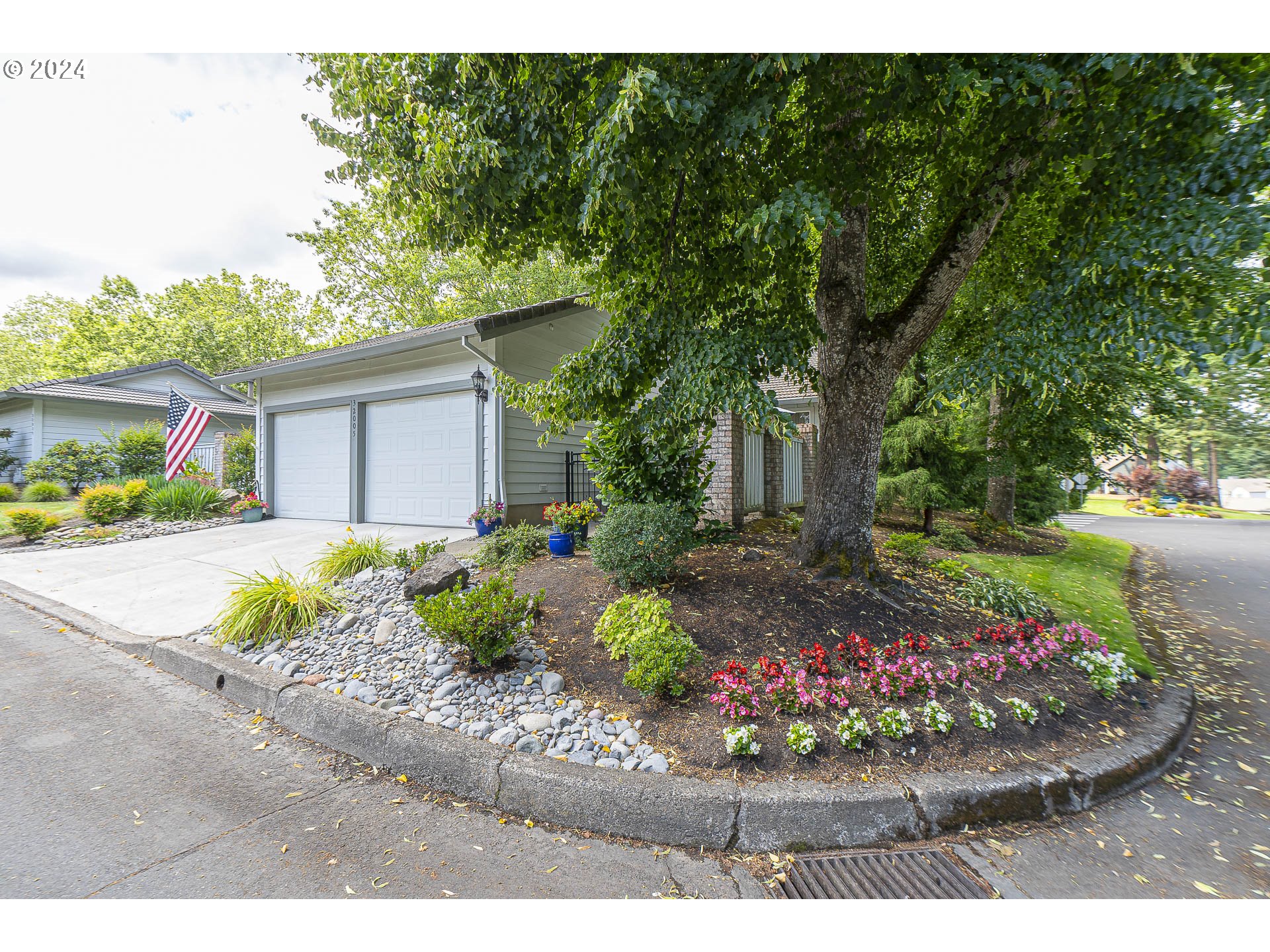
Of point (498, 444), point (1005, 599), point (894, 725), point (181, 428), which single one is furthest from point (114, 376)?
point (1005, 599)

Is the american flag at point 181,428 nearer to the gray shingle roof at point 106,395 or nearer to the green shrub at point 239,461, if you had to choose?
the green shrub at point 239,461

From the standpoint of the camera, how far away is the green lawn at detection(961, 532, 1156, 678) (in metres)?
4.20

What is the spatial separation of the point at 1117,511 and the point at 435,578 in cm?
2638

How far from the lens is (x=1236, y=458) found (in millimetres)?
24625

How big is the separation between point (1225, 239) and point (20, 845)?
228 inches

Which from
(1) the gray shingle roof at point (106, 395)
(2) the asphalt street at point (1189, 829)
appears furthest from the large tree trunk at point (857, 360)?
(1) the gray shingle roof at point (106, 395)

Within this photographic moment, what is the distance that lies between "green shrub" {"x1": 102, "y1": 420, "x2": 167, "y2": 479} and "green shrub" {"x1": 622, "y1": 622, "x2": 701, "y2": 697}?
54.0ft

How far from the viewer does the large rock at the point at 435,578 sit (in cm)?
405

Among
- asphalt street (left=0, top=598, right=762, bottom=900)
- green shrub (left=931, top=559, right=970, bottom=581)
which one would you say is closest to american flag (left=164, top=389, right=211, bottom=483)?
asphalt street (left=0, top=598, right=762, bottom=900)

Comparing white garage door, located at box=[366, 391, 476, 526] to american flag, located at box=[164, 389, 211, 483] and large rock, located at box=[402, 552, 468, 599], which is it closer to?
large rock, located at box=[402, 552, 468, 599]

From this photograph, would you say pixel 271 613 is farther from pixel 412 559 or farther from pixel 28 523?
pixel 28 523

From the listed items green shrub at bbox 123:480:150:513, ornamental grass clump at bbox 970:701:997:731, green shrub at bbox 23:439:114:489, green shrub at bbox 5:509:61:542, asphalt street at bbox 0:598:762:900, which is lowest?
asphalt street at bbox 0:598:762:900

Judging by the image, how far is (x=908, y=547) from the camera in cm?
546

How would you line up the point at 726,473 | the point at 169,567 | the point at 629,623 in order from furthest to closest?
the point at 726,473
the point at 169,567
the point at 629,623
